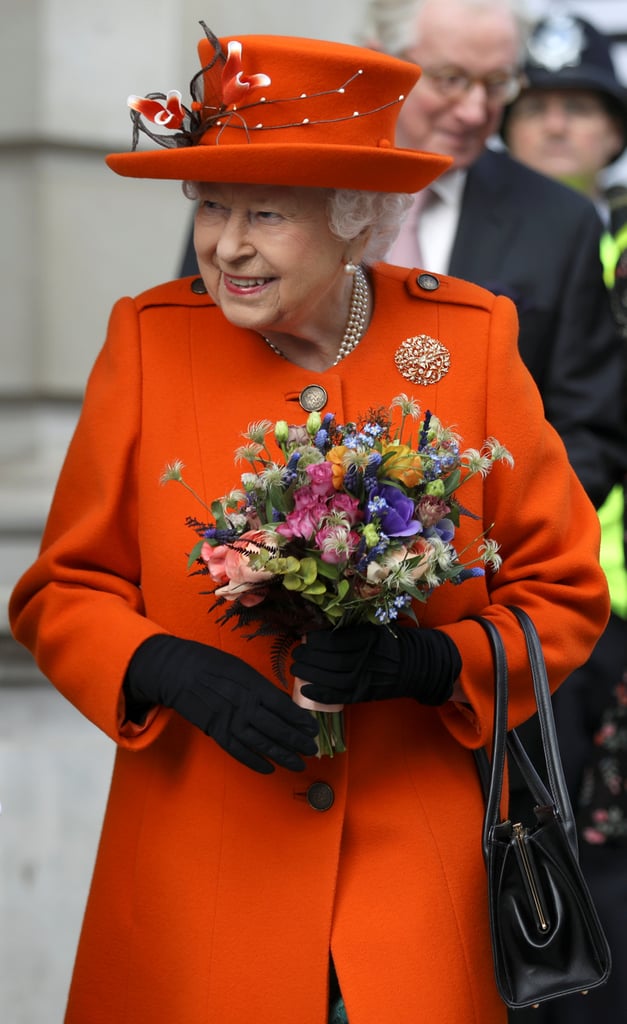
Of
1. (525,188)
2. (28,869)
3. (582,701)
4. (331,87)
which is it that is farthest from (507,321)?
(28,869)

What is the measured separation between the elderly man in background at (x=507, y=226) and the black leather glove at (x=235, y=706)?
1467mm

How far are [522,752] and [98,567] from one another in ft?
2.41

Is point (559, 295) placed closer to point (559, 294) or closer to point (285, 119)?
point (559, 294)

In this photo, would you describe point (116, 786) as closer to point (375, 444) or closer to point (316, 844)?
point (316, 844)

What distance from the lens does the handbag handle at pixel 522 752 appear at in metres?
2.52

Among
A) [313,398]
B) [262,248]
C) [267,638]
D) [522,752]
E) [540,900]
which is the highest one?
[262,248]

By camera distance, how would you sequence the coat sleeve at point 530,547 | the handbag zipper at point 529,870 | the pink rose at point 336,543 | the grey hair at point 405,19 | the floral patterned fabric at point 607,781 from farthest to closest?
the floral patterned fabric at point 607,781 → the grey hair at point 405,19 → the coat sleeve at point 530,547 → the handbag zipper at point 529,870 → the pink rose at point 336,543

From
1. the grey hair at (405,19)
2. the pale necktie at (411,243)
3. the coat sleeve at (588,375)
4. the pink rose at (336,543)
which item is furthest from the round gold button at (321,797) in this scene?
the grey hair at (405,19)

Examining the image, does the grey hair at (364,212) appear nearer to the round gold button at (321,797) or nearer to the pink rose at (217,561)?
the pink rose at (217,561)

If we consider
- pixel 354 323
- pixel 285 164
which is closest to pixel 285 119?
pixel 285 164

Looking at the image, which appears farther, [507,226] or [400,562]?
[507,226]

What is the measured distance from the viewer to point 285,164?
244 centimetres

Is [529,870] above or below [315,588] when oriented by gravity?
below

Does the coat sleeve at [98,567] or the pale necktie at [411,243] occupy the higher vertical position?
the pale necktie at [411,243]
